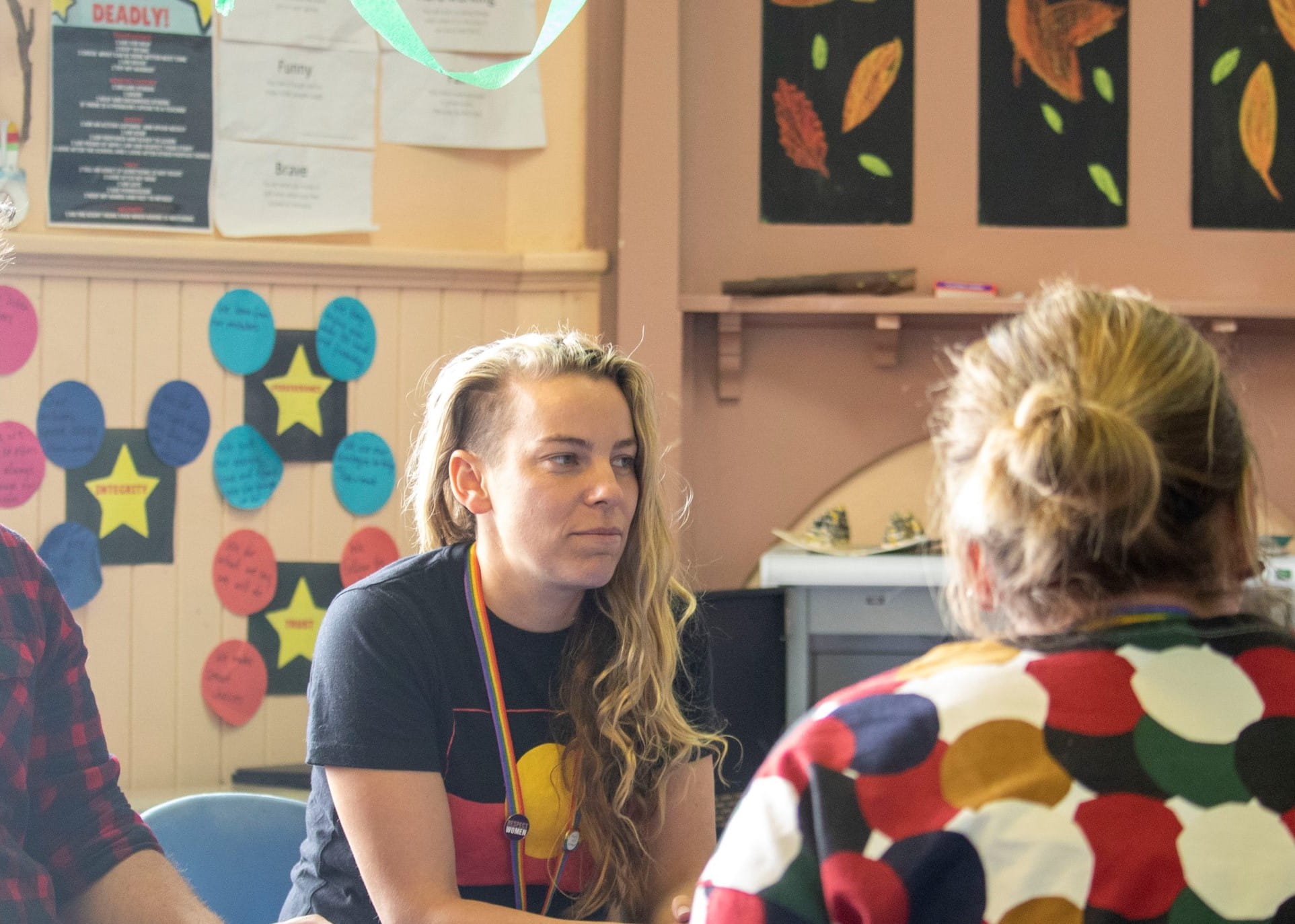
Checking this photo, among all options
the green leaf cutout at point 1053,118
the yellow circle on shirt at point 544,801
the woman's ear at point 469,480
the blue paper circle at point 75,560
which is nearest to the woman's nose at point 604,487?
the woman's ear at point 469,480

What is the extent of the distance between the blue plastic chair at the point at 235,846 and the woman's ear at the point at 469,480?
1.43 feet

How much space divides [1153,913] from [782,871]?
0.18 m

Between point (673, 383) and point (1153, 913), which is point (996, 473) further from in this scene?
point (673, 383)

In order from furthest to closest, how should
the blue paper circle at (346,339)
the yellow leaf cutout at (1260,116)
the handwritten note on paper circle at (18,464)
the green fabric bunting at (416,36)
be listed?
the yellow leaf cutout at (1260,116)
the blue paper circle at (346,339)
the handwritten note on paper circle at (18,464)
the green fabric bunting at (416,36)

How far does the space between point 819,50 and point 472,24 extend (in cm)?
75

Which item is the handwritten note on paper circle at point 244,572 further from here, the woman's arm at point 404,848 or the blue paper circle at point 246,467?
the woman's arm at point 404,848

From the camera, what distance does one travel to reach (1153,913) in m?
0.59

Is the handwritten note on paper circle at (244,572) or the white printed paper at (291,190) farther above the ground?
the white printed paper at (291,190)

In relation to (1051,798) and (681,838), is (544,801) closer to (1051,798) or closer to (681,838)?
(681,838)

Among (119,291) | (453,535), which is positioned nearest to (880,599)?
(453,535)

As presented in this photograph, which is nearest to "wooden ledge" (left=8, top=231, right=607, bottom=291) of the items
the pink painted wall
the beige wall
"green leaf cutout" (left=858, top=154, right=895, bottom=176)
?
the beige wall

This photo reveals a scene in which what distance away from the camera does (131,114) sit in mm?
2242

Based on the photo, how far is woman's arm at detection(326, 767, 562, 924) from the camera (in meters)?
1.12

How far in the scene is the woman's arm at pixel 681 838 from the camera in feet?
4.23
